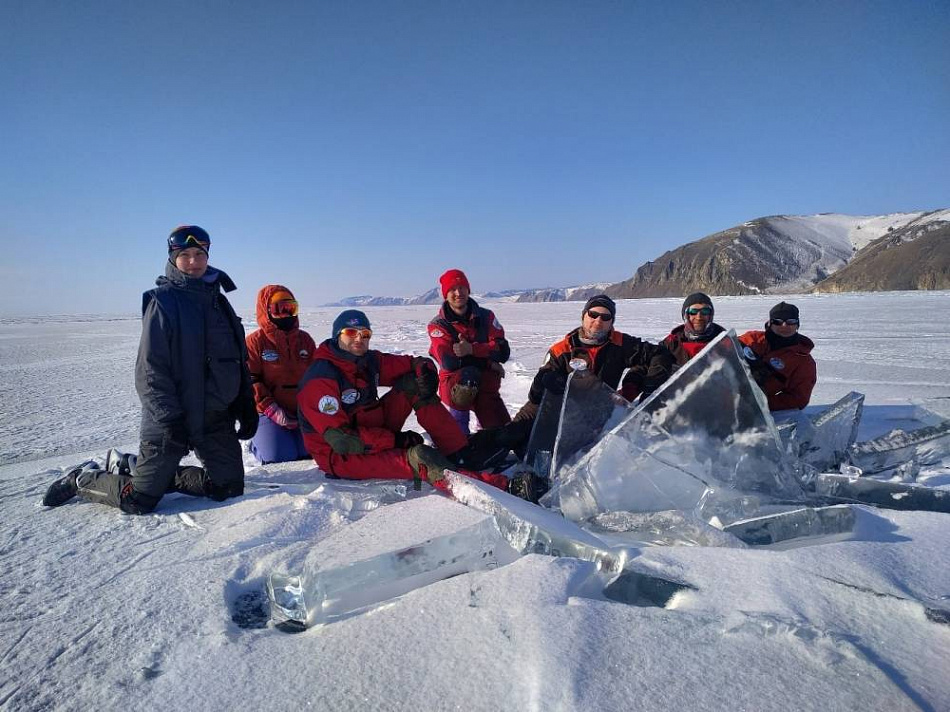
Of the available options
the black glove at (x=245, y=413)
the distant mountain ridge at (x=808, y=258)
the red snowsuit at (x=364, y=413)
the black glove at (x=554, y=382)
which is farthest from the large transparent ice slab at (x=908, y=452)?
the distant mountain ridge at (x=808, y=258)

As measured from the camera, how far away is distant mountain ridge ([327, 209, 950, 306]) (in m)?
48.0

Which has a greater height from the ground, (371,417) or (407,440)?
(371,417)

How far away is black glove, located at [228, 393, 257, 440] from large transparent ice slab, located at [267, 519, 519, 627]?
1.48 m

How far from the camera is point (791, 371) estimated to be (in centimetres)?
376

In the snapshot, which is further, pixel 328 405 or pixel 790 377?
pixel 790 377

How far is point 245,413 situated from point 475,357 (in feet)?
5.97

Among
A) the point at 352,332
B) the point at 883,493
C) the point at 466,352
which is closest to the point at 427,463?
the point at 352,332

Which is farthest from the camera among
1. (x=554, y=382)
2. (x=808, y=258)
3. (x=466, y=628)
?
(x=808, y=258)

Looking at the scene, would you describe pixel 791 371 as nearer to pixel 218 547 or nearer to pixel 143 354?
pixel 218 547

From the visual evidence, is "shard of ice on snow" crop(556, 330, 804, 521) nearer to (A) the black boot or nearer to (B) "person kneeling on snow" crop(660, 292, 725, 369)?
(B) "person kneeling on snow" crop(660, 292, 725, 369)

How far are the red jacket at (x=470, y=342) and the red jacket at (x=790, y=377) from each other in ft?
6.89

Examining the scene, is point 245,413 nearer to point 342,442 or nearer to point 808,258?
point 342,442

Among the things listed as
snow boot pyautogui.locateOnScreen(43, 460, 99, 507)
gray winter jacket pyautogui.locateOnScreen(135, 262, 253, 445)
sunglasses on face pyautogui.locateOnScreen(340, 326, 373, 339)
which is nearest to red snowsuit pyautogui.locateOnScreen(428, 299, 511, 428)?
sunglasses on face pyautogui.locateOnScreen(340, 326, 373, 339)

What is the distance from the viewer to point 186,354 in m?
2.47
